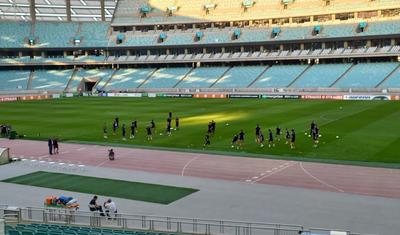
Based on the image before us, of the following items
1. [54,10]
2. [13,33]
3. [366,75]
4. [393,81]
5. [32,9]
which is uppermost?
[54,10]

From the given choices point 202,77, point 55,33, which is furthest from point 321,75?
point 55,33

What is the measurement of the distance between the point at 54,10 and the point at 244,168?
104989mm

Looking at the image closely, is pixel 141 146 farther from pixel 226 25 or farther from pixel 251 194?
pixel 226 25

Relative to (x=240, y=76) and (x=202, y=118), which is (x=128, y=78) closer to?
(x=240, y=76)

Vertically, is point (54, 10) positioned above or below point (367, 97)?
above

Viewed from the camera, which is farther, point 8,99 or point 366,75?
point 8,99

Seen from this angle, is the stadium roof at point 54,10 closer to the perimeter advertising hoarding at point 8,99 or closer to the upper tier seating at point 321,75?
the perimeter advertising hoarding at point 8,99

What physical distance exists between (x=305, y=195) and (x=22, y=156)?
21333 millimetres

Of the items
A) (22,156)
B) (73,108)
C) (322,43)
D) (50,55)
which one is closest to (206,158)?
(22,156)

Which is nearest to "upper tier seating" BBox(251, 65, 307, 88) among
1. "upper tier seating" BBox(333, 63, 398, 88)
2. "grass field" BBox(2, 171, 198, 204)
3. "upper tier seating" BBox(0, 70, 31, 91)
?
"upper tier seating" BBox(333, 63, 398, 88)

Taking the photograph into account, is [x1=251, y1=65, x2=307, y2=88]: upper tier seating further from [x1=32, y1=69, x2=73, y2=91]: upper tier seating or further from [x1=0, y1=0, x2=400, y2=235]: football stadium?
[x1=32, y1=69, x2=73, y2=91]: upper tier seating

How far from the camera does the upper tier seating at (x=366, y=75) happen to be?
78.9 m

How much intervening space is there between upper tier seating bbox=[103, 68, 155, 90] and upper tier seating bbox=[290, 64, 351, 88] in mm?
33624

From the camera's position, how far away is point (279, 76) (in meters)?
90.2
